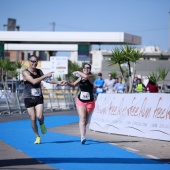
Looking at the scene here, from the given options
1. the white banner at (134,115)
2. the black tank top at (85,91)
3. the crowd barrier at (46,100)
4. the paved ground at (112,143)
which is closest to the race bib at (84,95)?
the black tank top at (85,91)

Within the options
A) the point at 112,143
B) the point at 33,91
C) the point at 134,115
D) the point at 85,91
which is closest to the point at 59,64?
the point at 134,115

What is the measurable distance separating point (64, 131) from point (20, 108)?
10615 mm

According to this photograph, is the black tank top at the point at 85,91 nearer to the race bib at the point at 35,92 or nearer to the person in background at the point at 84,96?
the person in background at the point at 84,96

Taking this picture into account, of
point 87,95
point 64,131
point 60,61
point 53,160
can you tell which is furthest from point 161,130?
point 60,61

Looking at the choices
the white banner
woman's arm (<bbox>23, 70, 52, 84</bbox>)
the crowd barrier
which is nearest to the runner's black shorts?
woman's arm (<bbox>23, 70, 52, 84</bbox>)

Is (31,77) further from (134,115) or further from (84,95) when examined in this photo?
(134,115)

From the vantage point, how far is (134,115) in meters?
16.1

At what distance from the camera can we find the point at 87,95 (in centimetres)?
1362

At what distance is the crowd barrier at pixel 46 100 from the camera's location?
2727 cm

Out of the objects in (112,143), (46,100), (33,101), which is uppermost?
(33,101)

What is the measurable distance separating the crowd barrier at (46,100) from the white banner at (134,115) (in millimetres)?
9914

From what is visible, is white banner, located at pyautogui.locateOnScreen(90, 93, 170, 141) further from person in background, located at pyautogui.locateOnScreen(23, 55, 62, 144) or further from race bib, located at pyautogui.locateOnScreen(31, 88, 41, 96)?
race bib, located at pyautogui.locateOnScreen(31, 88, 41, 96)

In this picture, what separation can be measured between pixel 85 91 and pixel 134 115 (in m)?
2.93

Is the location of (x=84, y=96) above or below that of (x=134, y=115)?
above
